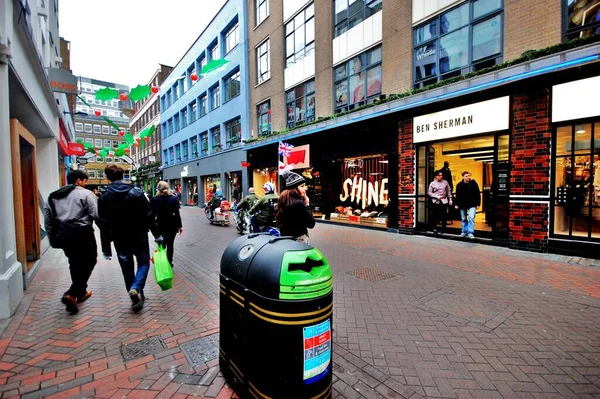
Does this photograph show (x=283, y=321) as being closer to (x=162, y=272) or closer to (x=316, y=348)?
(x=316, y=348)

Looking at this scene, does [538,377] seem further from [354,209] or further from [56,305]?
[354,209]

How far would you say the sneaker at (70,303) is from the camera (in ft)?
13.2

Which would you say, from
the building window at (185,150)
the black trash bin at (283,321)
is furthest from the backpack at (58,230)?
the building window at (185,150)

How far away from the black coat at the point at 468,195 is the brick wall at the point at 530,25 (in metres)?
3.44

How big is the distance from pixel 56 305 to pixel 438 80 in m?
10.7

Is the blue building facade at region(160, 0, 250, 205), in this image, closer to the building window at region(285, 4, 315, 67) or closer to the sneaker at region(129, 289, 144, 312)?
the building window at region(285, 4, 315, 67)

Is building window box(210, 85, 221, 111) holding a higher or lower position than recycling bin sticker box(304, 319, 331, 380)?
higher

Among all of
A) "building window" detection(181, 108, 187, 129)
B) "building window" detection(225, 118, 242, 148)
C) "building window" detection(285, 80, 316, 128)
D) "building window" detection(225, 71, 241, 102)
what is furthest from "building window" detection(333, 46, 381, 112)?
"building window" detection(181, 108, 187, 129)

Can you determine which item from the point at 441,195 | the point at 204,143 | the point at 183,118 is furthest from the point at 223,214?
the point at 183,118

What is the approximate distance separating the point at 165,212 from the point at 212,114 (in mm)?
21669

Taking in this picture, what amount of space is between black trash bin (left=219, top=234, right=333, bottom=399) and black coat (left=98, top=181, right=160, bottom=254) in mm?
2558

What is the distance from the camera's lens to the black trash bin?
6.61 feet

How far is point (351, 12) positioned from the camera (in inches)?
504

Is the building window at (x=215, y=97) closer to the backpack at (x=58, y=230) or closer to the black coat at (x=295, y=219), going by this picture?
the backpack at (x=58, y=230)
